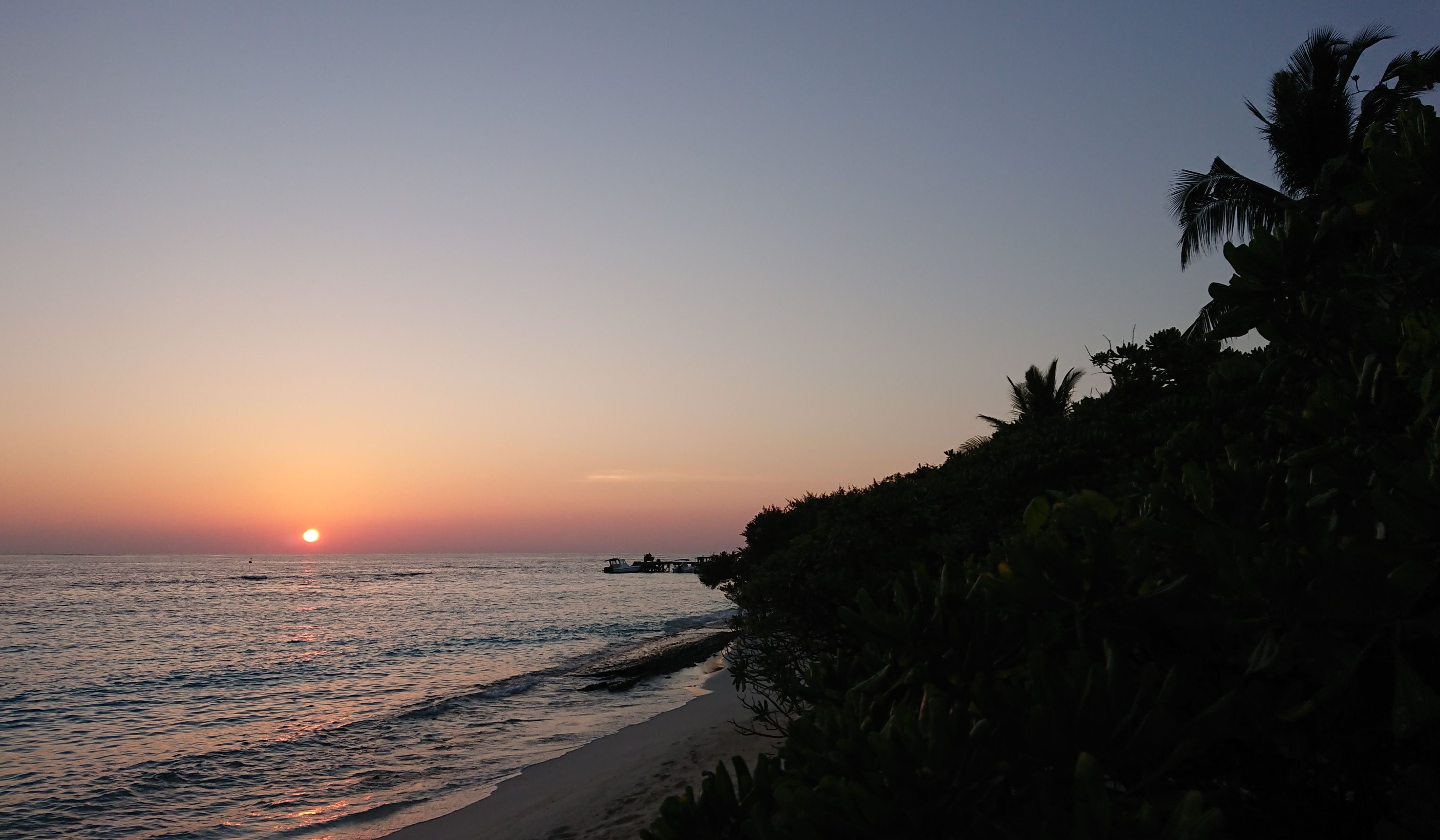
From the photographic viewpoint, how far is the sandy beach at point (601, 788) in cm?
935

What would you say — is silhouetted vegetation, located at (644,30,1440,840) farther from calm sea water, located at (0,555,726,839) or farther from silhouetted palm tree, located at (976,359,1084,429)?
silhouetted palm tree, located at (976,359,1084,429)

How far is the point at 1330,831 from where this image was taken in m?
2.12

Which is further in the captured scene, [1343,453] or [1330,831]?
[1343,453]

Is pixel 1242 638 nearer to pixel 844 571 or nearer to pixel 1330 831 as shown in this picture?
pixel 1330 831

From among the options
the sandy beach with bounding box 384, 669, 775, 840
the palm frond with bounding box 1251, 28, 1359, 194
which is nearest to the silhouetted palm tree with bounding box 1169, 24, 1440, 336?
the palm frond with bounding box 1251, 28, 1359, 194

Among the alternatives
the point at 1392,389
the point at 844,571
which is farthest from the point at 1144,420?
the point at 1392,389

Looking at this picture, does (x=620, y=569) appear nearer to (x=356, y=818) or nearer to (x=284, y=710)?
(x=284, y=710)

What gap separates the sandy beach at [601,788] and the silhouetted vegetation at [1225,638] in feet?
22.2

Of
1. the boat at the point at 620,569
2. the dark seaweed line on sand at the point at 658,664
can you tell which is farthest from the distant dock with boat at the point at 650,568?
the dark seaweed line on sand at the point at 658,664

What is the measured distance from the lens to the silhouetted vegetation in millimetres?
1735

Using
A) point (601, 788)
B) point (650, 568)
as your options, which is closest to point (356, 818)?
point (601, 788)

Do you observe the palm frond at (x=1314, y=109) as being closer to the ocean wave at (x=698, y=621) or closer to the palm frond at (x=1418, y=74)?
the palm frond at (x=1418, y=74)

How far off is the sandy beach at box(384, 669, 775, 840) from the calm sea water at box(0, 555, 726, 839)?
2.49 ft

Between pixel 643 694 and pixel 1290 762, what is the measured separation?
20.7m
